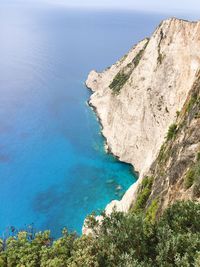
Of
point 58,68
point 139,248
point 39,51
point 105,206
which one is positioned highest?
point 39,51

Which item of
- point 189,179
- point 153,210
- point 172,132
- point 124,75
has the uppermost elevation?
point 124,75

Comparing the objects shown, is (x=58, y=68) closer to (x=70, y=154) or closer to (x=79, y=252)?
(x=70, y=154)

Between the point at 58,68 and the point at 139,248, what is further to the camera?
the point at 58,68

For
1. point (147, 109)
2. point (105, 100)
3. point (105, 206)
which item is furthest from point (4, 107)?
point (105, 206)

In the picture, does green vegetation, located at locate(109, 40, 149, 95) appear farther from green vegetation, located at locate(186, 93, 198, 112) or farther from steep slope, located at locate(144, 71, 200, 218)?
green vegetation, located at locate(186, 93, 198, 112)

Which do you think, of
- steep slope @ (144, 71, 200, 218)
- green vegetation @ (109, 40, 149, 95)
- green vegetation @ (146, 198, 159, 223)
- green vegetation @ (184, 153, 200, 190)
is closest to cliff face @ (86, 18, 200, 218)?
green vegetation @ (109, 40, 149, 95)

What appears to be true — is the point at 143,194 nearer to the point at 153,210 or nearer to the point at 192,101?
the point at 153,210

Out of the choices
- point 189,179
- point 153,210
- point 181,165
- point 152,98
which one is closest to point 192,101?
point 181,165

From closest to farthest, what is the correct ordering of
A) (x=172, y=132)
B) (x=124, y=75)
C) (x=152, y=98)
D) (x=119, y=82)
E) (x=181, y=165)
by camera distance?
(x=181, y=165), (x=172, y=132), (x=152, y=98), (x=119, y=82), (x=124, y=75)
